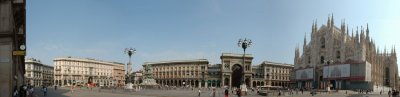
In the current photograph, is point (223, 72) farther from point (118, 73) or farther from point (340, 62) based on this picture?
→ point (118, 73)

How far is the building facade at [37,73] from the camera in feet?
370

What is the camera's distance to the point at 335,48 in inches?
3346

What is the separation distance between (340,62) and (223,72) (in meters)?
38.7

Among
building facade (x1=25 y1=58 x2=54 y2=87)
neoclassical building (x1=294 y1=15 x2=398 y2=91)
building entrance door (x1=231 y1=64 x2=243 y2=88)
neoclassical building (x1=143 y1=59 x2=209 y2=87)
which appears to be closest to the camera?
neoclassical building (x1=294 y1=15 x2=398 y2=91)

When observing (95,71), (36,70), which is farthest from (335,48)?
(36,70)

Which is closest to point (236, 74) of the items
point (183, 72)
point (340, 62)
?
point (183, 72)

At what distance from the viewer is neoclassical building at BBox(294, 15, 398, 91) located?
7375 cm

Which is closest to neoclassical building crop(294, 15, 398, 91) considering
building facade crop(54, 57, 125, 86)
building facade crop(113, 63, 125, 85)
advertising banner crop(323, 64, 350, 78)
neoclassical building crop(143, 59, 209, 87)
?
advertising banner crop(323, 64, 350, 78)

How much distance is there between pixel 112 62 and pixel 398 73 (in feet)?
397

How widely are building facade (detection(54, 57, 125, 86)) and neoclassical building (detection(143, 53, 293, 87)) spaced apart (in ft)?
82.6

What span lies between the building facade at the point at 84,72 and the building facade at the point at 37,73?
7.37 m

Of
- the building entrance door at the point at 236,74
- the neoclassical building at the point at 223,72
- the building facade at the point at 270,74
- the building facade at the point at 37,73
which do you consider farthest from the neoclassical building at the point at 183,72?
the building facade at the point at 37,73

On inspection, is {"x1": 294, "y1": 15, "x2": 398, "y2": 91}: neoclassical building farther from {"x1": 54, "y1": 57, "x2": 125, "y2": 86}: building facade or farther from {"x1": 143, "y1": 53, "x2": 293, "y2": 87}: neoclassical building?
{"x1": 54, "y1": 57, "x2": 125, "y2": 86}: building facade

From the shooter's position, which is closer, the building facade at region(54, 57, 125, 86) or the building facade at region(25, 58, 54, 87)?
the building facade at region(25, 58, 54, 87)
